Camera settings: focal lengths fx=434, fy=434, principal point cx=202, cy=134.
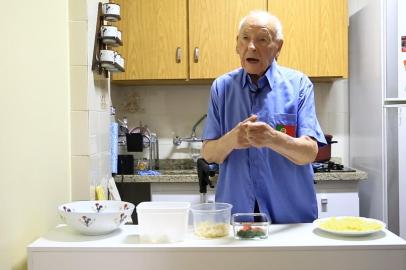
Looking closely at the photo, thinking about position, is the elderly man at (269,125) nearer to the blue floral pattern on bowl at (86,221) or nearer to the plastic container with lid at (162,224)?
the plastic container with lid at (162,224)

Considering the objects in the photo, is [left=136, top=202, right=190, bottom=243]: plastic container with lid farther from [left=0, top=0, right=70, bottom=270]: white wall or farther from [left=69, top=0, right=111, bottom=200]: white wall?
[left=69, top=0, right=111, bottom=200]: white wall

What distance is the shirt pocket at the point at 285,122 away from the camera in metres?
1.54

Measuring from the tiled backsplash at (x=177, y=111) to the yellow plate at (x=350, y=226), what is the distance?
1892 millimetres

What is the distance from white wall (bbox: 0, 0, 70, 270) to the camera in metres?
1.26

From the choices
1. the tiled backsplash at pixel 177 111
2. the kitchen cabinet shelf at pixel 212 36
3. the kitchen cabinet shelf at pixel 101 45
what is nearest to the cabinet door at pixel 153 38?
the kitchen cabinet shelf at pixel 212 36

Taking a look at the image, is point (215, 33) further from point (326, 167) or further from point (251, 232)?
point (251, 232)

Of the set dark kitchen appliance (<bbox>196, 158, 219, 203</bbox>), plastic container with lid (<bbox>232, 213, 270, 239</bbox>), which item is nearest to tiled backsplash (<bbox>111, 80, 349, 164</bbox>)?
dark kitchen appliance (<bbox>196, 158, 219, 203</bbox>)

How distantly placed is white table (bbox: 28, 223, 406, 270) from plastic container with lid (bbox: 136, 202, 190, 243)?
1.2 inches

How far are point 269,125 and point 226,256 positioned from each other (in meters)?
0.53

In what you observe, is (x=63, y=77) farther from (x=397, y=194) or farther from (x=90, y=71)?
(x=397, y=194)

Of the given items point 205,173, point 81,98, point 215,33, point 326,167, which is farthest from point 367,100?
point 81,98

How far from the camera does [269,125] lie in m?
1.53

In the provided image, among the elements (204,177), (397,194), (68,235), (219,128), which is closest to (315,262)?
(219,128)

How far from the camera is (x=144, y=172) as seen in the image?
281 centimetres
